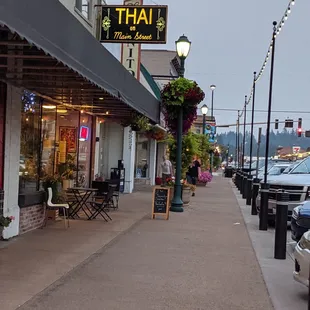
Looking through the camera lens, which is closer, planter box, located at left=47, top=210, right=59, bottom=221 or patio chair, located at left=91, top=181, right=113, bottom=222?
planter box, located at left=47, top=210, right=59, bottom=221

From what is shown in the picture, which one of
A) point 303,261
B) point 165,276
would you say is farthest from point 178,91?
point 303,261

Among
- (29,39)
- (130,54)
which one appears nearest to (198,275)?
(29,39)

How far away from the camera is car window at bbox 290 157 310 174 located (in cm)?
1562

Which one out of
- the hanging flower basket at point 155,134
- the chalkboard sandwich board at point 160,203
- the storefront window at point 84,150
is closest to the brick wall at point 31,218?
the chalkboard sandwich board at point 160,203

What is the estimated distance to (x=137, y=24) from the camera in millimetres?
13547

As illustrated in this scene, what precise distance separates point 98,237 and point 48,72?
384cm

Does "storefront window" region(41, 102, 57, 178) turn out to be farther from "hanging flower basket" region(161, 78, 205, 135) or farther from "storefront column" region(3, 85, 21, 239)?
"hanging flower basket" region(161, 78, 205, 135)

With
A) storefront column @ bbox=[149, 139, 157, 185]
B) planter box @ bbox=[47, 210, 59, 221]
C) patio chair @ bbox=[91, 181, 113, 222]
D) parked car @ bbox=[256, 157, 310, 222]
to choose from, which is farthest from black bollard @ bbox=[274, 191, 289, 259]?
storefront column @ bbox=[149, 139, 157, 185]

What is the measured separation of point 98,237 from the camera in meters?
10.5

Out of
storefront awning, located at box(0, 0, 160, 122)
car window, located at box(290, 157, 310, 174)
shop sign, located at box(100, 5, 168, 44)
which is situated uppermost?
shop sign, located at box(100, 5, 168, 44)

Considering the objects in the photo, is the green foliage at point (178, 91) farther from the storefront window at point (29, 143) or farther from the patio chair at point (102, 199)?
the storefront window at point (29, 143)

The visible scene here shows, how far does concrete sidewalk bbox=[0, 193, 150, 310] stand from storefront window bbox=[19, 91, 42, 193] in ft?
3.57

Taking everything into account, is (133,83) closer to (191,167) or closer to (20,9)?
(20,9)

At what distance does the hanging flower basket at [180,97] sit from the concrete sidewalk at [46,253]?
3865 millimetres
